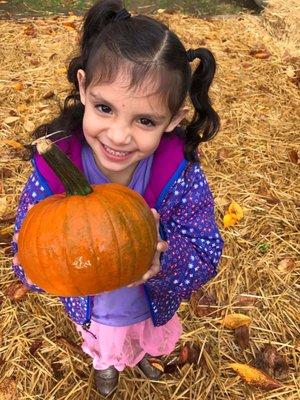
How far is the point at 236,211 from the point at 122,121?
6.86ft

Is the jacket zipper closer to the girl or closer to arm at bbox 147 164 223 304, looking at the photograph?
the girl

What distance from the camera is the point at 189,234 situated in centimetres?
211

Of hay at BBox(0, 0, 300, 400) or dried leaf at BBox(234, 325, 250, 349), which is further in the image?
dried leaf at BBox(234, 325, 250, 349)

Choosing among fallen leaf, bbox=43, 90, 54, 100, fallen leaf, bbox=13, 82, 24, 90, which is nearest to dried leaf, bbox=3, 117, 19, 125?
fallen leaf, bbox=43, 90, 54, 100

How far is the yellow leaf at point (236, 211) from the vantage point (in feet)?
12.0

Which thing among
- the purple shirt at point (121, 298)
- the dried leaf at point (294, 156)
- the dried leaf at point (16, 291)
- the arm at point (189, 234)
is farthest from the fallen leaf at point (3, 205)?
the dried leaf at point (294, 156)

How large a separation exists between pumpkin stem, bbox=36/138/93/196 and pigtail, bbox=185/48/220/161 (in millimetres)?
612

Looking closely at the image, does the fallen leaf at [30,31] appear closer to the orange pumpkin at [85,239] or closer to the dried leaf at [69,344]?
the dried leaf at [69,344]

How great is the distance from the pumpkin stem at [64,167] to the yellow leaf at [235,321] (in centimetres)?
167

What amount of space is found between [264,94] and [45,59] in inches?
92.3

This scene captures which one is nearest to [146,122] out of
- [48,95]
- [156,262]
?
[156,262]

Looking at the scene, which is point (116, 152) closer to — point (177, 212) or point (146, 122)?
point (146, 122)

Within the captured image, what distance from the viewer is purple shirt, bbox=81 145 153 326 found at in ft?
6.79

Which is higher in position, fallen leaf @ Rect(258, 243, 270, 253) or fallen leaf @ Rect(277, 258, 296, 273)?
fallen leaf @ Rect(277, 258, 296, 273)
